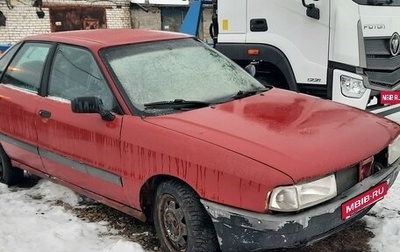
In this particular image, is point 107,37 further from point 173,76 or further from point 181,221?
point 181,221

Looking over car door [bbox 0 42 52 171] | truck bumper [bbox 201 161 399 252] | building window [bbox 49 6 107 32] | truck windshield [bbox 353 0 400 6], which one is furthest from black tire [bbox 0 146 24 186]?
building window [bbox 49 6 107 32]

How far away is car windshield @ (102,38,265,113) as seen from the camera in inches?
135

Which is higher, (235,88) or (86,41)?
(86,41)

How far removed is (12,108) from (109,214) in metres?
1.39

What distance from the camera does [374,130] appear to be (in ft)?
10.4

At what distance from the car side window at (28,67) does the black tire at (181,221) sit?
180cm

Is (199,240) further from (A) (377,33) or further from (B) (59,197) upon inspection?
(A) (377,33)

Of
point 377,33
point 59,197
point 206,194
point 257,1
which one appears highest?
point 257,1

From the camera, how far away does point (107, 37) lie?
13.0 feet

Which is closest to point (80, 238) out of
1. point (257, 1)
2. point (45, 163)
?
point (45, 163)

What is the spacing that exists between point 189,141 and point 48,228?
5.18 ft

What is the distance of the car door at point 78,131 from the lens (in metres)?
3.45

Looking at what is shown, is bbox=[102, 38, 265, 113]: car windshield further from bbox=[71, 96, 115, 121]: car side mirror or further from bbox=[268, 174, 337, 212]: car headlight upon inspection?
bbox=[268, 174, 337, 212]: car headlight

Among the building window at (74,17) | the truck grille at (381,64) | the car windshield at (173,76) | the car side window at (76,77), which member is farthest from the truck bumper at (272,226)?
the building window at (74,17)
